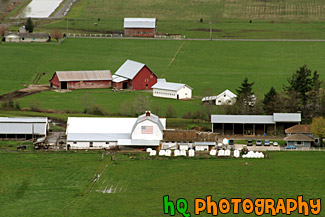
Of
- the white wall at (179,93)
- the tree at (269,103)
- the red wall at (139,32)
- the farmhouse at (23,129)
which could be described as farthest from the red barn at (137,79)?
the red wall at (139,32)

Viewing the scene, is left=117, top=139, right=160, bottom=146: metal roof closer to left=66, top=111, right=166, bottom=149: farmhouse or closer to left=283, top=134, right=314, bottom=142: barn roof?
left=66, top=111, right=166, bottom=149: farmhouse

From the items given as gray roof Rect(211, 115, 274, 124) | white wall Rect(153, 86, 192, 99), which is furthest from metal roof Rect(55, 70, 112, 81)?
gray roof Rect(211, 115, 274, 124)

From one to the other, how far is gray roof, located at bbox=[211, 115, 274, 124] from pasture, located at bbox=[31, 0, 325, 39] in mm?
50166

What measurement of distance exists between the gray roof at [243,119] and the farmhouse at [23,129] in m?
15.3

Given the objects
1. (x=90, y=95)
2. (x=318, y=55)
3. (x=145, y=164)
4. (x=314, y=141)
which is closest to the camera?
(x=145, y=164)

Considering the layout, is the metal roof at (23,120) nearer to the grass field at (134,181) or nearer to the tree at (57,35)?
the grass field at (134,181)

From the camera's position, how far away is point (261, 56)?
358 feet

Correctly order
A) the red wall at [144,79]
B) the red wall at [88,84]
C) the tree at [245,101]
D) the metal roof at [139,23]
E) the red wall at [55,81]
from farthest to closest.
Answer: the metal roof at [139,23]
the red wall at [88,84]
the red wall at [144,79]
the red wall at [55,81]
the tree at [245,101]

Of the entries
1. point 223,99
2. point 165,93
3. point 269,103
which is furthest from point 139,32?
point 269,103

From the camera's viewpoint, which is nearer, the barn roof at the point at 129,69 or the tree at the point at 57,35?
the barn roof at the point at 129,69

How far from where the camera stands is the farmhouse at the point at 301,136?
67750 mm

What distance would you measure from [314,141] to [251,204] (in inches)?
881

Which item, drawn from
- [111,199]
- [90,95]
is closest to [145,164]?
[111,199]

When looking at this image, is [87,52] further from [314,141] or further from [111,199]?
[111,199]
